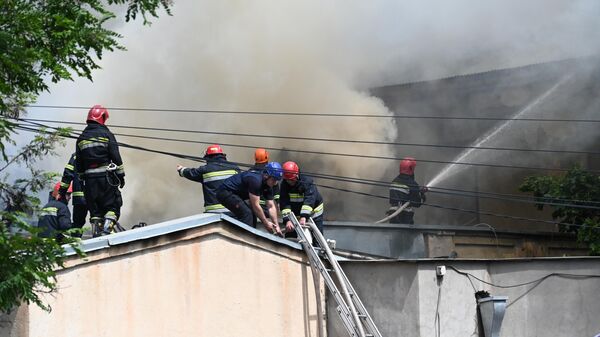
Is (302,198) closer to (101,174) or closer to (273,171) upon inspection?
(273,171)

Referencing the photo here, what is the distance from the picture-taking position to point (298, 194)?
36.6 feet

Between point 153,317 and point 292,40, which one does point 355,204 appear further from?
point 153,317

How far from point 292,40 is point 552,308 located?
30.5 feet

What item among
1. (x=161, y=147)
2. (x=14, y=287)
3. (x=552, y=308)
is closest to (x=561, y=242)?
(x=552, y=308)

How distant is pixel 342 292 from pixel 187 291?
148cm

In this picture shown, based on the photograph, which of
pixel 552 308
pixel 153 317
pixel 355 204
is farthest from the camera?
pixel 355 204

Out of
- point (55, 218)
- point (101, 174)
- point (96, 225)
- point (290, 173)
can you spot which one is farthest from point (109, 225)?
point (290, 173)

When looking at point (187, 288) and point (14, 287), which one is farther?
point (187, 288)

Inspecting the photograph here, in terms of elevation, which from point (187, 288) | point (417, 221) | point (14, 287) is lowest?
point (14, 287)

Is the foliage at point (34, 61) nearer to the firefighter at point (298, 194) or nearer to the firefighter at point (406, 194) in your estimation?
the firefighter at point (298, 194)

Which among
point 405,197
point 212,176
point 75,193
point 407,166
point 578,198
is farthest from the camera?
point 407,166

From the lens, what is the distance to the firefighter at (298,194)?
10.9 meters

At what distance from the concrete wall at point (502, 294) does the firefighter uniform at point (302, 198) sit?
1.19 metres

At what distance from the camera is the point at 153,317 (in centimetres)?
857
